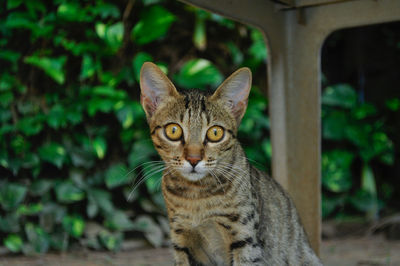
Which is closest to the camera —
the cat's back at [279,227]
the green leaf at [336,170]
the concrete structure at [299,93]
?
the cat's back at [279,227]

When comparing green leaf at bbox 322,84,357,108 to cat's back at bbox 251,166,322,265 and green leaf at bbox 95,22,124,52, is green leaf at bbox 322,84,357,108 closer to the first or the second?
green leaf at bbox 95,22,124,52

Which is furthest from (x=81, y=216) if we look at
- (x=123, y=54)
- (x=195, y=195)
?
(x=195, y=195)

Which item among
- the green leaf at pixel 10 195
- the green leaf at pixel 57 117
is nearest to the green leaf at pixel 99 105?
the green leaf at pixel 57 117

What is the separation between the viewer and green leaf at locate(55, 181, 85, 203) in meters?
4.00

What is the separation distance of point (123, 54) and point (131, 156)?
0.94m

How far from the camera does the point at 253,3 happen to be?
8.98 ft

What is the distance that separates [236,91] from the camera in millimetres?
2354

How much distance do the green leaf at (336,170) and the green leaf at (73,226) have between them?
2503 millimetres

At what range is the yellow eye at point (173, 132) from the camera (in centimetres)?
220

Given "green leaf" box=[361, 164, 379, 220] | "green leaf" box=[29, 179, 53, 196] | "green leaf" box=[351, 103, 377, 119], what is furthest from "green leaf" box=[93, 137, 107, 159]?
"green leaf" box=[361, 164, 379, 220]

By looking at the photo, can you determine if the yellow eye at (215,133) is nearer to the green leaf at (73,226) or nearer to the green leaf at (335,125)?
the green leaf at (73,226)

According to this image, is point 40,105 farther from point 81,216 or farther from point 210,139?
point 210,139

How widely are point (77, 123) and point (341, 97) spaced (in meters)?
2.73

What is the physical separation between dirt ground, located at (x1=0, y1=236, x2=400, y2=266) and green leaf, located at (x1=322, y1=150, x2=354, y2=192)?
0.76 metres
